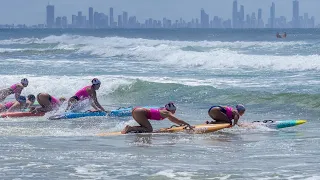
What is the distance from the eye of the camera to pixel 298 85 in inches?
1104

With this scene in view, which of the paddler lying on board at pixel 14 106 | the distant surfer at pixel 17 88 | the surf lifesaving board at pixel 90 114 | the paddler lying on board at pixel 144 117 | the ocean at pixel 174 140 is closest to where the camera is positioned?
the ocean at pixel 174 140

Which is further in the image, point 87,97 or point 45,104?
point 45,104

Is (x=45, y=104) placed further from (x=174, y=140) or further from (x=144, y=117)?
(x=174, y=140)

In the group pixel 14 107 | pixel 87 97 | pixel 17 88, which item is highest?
pixel 17 88

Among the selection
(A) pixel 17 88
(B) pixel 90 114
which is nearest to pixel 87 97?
(B) pixel 90 114

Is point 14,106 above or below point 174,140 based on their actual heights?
above

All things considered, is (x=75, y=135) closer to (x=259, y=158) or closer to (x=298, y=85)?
(x=259, y=158)

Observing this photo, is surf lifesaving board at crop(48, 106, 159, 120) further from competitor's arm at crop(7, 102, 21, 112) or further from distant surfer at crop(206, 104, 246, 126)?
distant surfer at crop(206, 104, 246, 126)

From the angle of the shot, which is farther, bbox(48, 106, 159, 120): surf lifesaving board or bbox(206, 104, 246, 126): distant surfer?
bbox(48, 106, 159, 120): surf lifesaving board

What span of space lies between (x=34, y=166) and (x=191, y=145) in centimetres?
346

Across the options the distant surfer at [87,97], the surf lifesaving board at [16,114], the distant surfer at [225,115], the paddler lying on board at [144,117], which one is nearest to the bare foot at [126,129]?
the paddler lying on board at [144,117]

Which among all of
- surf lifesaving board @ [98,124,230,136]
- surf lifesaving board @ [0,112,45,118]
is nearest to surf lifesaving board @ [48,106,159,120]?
surf lifesaving board @ [0,112,45,118]

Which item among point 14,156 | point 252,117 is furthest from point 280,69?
point 14,156

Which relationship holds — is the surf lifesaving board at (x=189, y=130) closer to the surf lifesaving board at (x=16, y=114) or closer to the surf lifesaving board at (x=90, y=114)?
the surf lifesaving board at (x=90, y=114)
